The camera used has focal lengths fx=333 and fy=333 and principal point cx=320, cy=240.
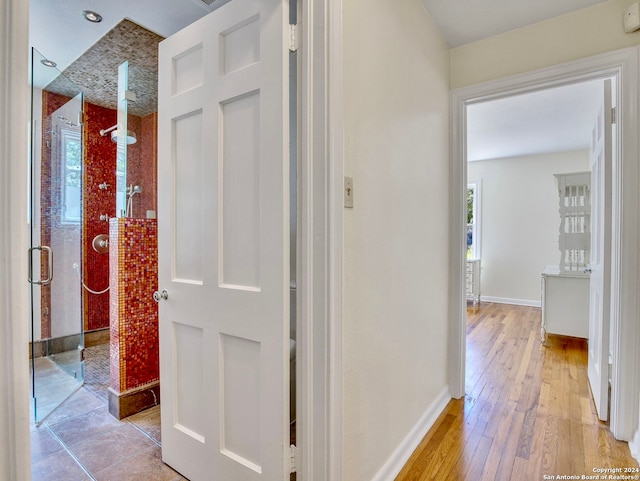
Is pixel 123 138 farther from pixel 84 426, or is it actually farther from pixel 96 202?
pixel 84 426

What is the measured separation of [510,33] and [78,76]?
3311mm

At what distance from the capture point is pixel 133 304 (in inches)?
85.8

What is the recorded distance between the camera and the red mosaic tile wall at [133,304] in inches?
83.6

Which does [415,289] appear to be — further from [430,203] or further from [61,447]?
[61,447]

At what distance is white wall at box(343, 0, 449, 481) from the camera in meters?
1.29

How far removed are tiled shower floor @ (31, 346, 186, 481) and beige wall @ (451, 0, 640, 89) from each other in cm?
295

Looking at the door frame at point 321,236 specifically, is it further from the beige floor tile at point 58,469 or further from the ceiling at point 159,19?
the beige floor tile at point 58,469

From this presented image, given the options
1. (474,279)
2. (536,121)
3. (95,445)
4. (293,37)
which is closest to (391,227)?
(293,37)

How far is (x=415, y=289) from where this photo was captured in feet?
6.05

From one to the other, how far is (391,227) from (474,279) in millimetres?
4703

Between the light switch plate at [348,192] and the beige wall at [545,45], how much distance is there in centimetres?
162

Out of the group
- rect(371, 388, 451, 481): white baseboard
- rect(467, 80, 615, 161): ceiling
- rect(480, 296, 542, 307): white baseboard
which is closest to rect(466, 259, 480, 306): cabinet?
rect(480, 296, 542, 307): white baseboard

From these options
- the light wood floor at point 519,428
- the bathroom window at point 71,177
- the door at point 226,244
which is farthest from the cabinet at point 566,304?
the bathroom window at point 71,177

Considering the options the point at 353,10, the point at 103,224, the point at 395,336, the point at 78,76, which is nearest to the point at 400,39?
the point at 353,10
